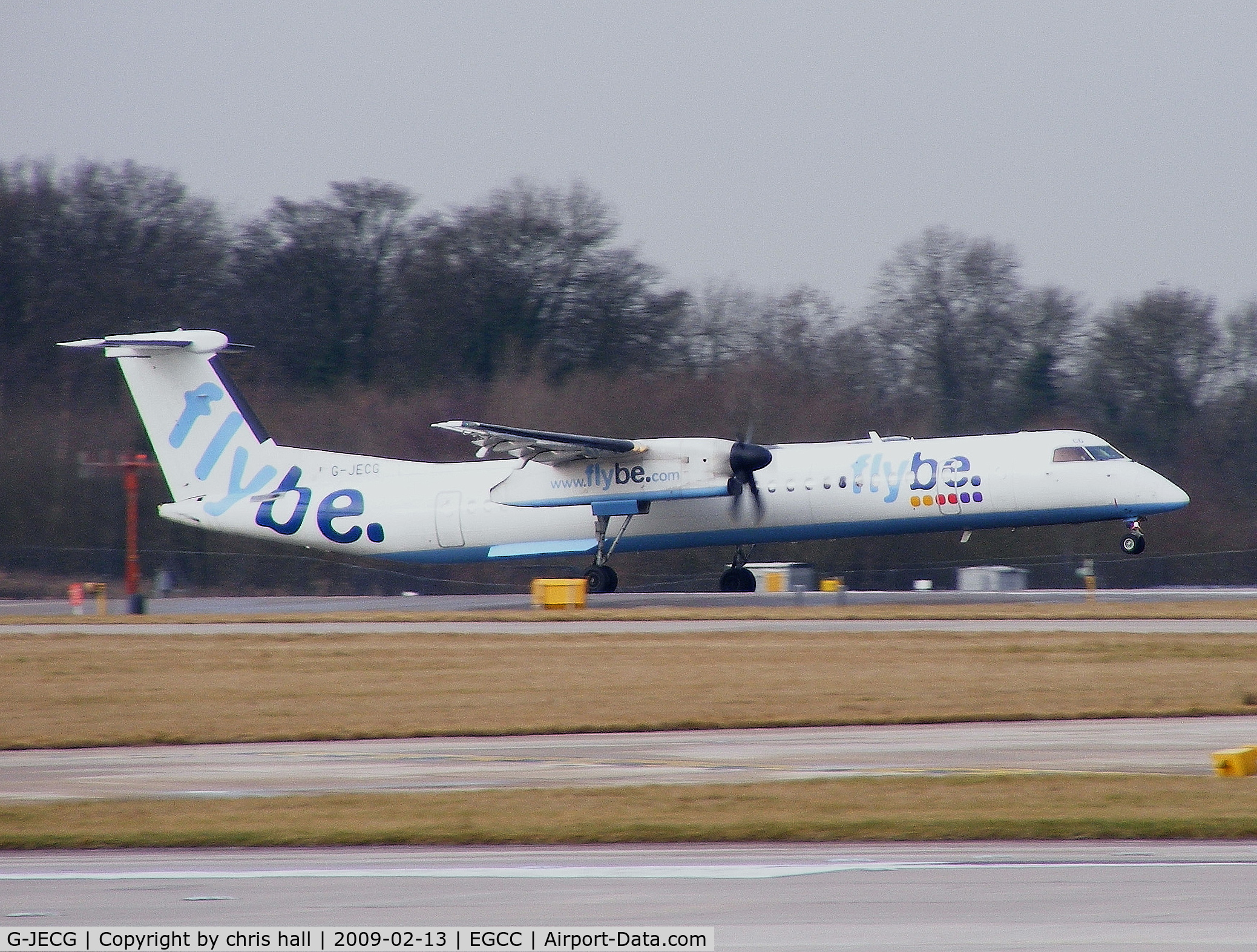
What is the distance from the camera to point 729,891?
6.83 metres

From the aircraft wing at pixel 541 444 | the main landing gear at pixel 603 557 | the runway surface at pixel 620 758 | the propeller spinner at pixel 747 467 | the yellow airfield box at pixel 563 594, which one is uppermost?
the aircraft wing at pixel 541 444

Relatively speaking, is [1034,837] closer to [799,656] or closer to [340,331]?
[799,656]

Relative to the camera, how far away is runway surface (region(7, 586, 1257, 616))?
27984 mm

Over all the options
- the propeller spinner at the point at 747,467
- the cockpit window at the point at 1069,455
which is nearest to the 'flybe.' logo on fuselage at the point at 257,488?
the propeller spinner at the point at 747,467

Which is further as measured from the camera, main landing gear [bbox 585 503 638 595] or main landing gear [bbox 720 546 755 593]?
main landing gear [bbox 720 546 755 593]

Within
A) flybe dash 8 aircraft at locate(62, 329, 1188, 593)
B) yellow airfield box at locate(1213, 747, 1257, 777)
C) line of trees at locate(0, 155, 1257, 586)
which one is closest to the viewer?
yellow airfield box at locate(1213, 747, 1257, 777)

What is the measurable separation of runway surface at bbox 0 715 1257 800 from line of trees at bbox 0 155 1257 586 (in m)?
27.0

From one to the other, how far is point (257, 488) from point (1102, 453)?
703 inches

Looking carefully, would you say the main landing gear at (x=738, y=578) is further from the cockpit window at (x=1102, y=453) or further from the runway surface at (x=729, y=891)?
the runway surface at (x=729, y=891)

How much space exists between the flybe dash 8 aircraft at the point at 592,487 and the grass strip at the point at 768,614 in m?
1.73

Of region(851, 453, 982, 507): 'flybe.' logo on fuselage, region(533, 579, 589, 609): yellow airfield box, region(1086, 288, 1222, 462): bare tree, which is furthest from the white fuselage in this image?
region(1086, 288, 1222, 462): bare tree

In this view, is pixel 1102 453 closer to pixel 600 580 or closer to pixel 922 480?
pixel 922 480

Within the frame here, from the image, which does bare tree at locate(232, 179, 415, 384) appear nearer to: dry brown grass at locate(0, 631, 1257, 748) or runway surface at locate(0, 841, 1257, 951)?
dry brown grass at locate(0, 631, 1257, 748)

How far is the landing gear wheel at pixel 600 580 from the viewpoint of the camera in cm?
2978
